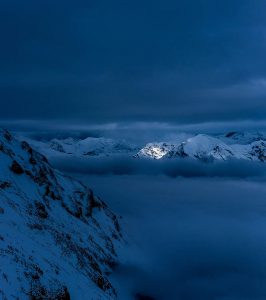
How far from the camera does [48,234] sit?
6594 cm

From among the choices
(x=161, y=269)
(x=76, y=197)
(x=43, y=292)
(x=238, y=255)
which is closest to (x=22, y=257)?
(x=43, y=292)

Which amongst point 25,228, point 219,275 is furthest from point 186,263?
point 25,228

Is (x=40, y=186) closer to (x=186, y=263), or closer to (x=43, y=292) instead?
(x=43, y=292)

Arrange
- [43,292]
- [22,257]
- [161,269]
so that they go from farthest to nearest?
[161,269] < [22,257] < [43,292]

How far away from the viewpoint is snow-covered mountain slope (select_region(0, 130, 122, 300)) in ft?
129

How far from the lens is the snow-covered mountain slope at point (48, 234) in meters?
39.3

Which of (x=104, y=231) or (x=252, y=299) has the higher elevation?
(x=104, y=231)

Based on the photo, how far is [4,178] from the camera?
81.6 m

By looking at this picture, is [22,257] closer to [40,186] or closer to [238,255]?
[40,186]

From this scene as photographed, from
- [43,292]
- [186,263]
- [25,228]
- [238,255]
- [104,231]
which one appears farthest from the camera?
[238,255]

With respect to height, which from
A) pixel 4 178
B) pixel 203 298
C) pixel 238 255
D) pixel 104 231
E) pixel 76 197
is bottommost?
pixel 238 255

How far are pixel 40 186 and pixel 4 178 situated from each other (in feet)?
41.7

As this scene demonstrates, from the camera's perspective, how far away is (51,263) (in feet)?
159

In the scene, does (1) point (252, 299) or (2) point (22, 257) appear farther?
(1) point (252, 299)
